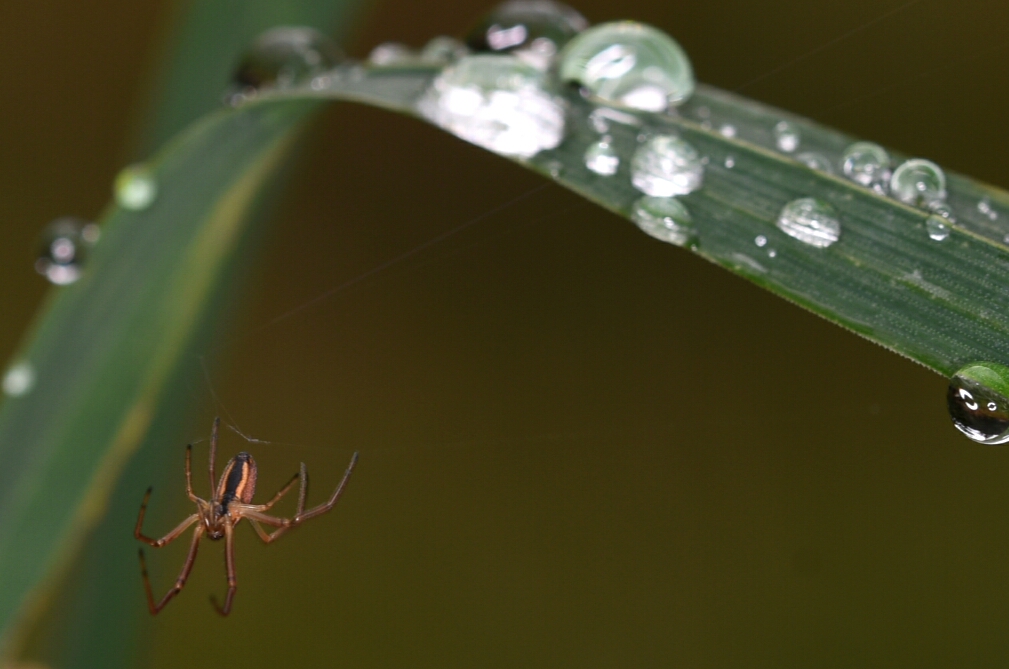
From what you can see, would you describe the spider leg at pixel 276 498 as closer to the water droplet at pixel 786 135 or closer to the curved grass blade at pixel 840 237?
the curved grass blade at pixel 840 237

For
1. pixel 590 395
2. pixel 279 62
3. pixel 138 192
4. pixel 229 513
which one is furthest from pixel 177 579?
pixel 590 395

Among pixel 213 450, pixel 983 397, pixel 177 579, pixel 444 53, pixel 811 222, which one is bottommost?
pixel 983 397

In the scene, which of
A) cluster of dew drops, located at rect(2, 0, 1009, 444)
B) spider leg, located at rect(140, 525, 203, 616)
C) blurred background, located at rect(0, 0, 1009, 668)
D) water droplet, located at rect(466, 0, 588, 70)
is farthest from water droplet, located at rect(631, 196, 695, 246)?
blurred background, located at rect(0, 0, 1009, 668)

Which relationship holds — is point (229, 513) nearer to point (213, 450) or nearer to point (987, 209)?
point (213, 450)

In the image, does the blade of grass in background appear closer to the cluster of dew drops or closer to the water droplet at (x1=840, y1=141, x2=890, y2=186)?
the cluster of dew drops

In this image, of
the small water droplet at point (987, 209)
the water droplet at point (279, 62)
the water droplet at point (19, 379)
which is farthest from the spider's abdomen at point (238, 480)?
the small water droplet at point (987, 209)
